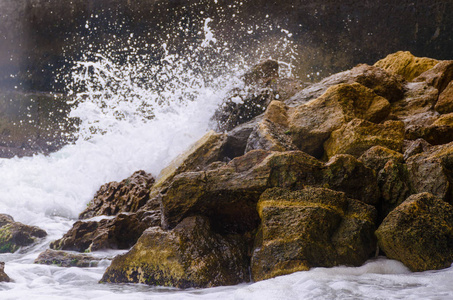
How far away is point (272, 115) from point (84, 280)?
8.60 feet

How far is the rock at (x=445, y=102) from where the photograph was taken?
12.6ft

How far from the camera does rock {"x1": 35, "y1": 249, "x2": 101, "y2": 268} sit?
3.13m

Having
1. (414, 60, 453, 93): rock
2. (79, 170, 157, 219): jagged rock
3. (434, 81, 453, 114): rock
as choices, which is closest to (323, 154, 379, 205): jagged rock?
(434, 81, 453, 114): rock

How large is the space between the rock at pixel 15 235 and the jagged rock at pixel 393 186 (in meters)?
4.04

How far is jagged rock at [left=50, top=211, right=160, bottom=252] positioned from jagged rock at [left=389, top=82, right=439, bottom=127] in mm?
2981

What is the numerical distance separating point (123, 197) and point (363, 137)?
3439 mm

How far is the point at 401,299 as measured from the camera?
1705mm

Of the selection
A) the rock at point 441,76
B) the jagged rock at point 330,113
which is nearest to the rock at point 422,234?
the jagged rock at point 330,113

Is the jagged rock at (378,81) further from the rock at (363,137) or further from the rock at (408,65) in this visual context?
the rock at (363,137)

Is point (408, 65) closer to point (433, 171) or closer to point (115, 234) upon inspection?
point (433, 171)

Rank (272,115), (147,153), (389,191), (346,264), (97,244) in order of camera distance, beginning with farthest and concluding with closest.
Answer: (147,153) < (272,115) < (97,244) < (389,191) < (346,264)

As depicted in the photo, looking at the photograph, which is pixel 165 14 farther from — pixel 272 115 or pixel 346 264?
pixel 346 264

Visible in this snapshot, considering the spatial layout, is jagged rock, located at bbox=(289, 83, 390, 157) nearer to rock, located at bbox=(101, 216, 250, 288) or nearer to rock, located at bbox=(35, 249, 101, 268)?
rock, located at bbox=(101, 216, 250, 288)

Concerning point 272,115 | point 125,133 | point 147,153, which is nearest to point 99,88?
point 125,133
